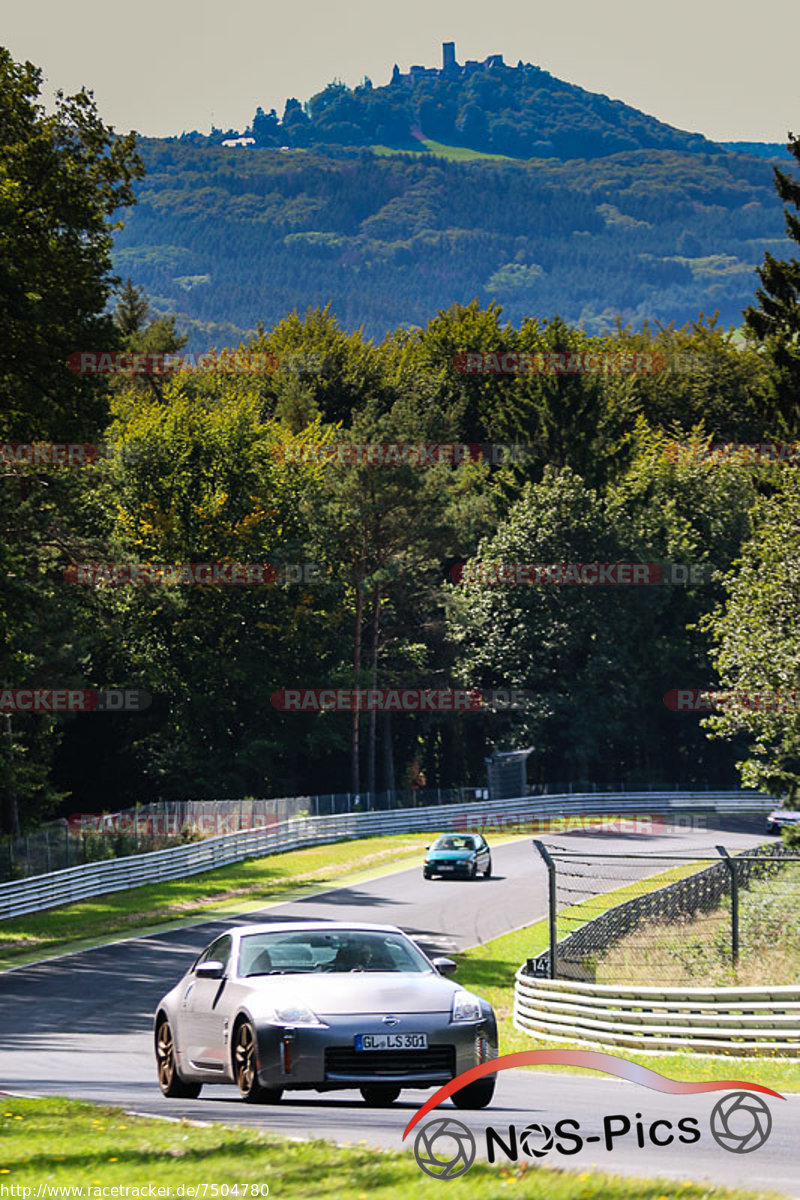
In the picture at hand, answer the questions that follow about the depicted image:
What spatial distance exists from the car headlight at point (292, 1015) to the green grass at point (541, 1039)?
487 centimetres

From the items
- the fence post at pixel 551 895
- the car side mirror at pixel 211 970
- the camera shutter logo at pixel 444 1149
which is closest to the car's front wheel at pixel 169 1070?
the car side mirror at pixel 211 970

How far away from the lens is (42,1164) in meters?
Answer: 9.34

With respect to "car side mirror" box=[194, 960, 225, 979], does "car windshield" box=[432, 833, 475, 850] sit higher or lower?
lower

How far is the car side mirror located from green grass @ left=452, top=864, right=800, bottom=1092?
16.4 ft

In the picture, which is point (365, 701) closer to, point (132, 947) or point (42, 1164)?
point (132, 947)

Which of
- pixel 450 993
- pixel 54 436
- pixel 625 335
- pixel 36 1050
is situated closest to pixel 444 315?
pixel 625 335

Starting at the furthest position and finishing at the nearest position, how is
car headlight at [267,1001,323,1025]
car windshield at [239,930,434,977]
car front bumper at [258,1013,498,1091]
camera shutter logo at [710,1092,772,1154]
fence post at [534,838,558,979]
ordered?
fence post at [534,838,558,979] < car windshield at [239,930,434,977] < car headlight at [267,1001,323,1025] < car front bumper at [258,1013,498,1091] < camera shutter logo at [710,1092,772,1154]

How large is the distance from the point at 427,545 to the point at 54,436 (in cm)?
4050

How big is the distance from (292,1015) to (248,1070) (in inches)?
25.7

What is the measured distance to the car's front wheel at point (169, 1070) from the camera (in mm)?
12719

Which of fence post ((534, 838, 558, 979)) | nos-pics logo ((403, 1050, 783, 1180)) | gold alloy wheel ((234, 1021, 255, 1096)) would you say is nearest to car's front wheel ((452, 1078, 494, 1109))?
nos-pics logo ((403, 1050, 783, 1180))

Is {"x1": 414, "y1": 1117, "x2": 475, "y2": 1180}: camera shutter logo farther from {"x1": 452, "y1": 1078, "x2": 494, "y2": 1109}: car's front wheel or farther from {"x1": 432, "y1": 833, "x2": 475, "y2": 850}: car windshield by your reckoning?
{"x1": 432, "y1": 833, "x2": 475, "y2": 850}: car windshield

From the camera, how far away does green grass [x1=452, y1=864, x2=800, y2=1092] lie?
15.3m

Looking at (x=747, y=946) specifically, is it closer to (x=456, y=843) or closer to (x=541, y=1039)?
(x=541, y=1039)
